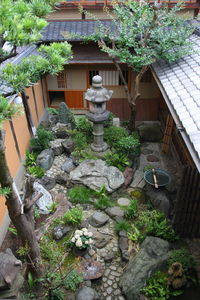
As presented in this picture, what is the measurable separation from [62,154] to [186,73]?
656cm

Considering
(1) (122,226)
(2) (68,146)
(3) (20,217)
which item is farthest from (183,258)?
(2) (68,146)

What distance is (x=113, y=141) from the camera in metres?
12.8

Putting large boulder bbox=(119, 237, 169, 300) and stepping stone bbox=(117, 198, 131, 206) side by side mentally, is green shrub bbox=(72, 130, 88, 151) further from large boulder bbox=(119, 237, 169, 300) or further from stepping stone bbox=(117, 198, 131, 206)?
large boulder bbox=(119, 237, 169, 300)

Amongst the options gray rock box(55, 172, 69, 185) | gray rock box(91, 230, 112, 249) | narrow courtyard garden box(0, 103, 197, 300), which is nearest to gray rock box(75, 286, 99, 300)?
narrow courtyard garden box(0, 103, 197, 300)

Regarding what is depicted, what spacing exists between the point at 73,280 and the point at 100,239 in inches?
71.1

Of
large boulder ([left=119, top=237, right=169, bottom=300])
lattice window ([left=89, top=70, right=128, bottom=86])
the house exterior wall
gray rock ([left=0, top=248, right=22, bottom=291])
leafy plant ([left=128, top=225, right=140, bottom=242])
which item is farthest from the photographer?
lattice window ([left=89, top=70, right=128, bottom=86])

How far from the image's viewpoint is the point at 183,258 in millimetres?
7469

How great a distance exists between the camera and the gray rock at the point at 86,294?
6.86 meters

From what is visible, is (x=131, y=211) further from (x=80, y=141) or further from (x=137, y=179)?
(x=80, y=141)

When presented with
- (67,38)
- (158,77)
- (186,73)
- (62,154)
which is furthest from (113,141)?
(67,38)

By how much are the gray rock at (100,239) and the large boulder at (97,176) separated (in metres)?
2.12

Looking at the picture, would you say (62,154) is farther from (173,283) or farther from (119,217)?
(173,283)

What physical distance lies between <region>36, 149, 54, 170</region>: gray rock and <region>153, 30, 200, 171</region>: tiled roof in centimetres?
561

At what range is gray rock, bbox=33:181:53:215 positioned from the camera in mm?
9594
